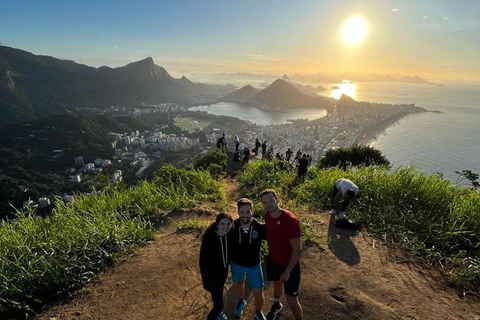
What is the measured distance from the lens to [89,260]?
3.87 meters

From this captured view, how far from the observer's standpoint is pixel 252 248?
285 cm

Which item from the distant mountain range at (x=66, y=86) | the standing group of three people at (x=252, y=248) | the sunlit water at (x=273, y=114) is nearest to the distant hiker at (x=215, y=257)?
the standing group of three people at (x=252, y=248)

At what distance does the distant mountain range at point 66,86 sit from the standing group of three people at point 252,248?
9959 cm

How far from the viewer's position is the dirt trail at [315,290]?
123 inches

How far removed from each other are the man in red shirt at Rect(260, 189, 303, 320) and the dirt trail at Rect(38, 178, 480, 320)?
585mm

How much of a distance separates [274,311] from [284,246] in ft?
3.18

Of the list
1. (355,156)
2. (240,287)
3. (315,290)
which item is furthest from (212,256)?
(355,156)

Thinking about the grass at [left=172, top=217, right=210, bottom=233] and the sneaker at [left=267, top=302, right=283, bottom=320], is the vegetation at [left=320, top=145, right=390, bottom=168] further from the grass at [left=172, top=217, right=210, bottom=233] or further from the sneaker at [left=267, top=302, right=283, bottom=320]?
the sneaker at [left=267, top=302, right=283, bottom=320]

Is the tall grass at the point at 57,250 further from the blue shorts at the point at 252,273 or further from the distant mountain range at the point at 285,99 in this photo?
the distant mountain range at the point at 285,99

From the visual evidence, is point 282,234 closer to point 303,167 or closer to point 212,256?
point 212,256

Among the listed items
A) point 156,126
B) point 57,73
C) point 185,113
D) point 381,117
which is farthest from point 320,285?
point 57,73

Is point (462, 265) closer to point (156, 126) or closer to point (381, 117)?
point (381, 117)

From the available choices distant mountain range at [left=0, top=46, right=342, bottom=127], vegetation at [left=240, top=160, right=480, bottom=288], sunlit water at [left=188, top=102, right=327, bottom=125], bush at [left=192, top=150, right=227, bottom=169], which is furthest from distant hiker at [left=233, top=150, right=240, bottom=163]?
distant mountain range at [left=0, top=46, right=342, bottom=127]

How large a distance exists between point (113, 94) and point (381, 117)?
114 m
